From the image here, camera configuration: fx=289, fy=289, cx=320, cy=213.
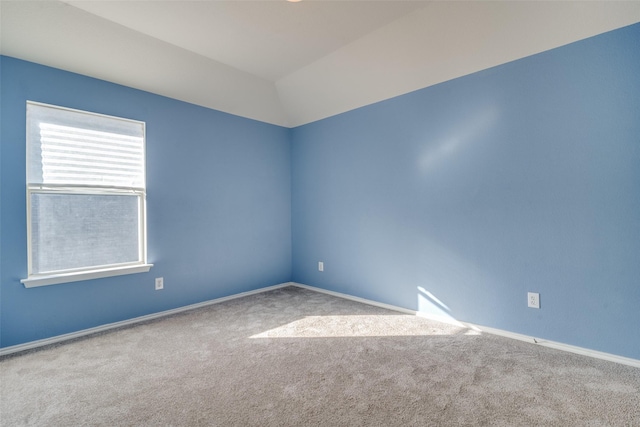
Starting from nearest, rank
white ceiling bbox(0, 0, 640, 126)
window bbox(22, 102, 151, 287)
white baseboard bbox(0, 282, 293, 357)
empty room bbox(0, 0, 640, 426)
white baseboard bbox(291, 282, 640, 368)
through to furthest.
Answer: empty room bbox(0, 0, 640, 426) → white baseboard bbox(291, 282, 640, 368) → white ceiling bbox(0, 0, 640, 126) → white baseboard bbox(0, 282, 293, 357) → window bbox(22, 102, 151, 287)

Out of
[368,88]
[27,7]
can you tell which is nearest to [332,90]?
[368,88]

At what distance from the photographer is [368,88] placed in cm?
330

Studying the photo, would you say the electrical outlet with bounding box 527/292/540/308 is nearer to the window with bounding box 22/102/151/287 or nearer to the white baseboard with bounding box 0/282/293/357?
the white baseboard with bounding box 0/282/293/357

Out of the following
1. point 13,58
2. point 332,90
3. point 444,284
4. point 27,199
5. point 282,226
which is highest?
point 332,90

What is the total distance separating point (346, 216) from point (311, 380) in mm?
2197

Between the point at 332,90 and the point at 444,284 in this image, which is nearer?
the point at 444,284

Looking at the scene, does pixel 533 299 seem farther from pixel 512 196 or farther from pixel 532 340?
pixel 512 196

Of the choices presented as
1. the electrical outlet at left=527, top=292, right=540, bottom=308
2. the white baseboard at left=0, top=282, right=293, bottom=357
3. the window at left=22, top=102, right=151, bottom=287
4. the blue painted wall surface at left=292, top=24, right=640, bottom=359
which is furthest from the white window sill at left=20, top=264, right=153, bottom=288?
the electrical outlet at left=527, top=292, right=540, bottom=308

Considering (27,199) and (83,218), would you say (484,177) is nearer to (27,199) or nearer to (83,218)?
(83,218)

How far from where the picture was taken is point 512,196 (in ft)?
8.16

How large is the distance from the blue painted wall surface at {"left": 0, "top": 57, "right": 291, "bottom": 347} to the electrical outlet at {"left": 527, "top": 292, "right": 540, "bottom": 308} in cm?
302

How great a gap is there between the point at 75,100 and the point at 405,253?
11.5ft

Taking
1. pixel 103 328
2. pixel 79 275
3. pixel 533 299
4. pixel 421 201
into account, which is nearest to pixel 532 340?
pixel 533 299

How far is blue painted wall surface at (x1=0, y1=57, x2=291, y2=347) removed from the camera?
2.32 m
